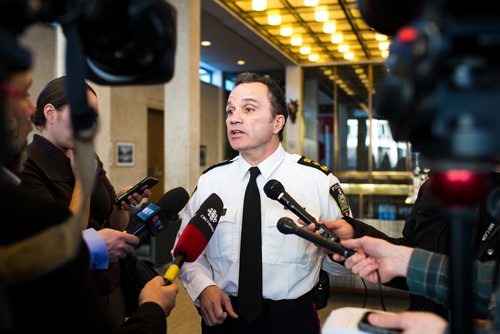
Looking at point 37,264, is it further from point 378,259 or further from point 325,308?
point 325,308

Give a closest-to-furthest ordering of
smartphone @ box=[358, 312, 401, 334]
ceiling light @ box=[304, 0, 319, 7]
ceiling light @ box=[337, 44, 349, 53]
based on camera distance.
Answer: smartphone @ box=[358, 312, 401, 334], ceiling light @ box=[304, 0, 319, 7], ceiling light @ box=[337, 44, 349, 53]

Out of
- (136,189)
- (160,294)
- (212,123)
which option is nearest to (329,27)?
(212,123)

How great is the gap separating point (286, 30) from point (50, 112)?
22.2 ft

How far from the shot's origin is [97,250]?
1.45 m

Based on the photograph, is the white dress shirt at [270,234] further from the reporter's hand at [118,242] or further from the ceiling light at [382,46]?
the ceiling light at [382,46]

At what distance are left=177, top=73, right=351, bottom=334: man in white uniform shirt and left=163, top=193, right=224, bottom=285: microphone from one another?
0.61 ft

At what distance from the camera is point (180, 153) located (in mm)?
5133

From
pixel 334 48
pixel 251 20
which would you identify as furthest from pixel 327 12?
pixel 334 48

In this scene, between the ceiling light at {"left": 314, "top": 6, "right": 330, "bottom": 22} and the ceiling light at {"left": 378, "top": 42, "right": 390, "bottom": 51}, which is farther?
the ceiling light at {"left": 378, "top": 42, "right": 390, "bottom": 51}

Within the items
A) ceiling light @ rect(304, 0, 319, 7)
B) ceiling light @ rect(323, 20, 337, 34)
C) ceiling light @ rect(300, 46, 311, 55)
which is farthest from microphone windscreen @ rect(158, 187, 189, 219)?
ceiling light @ rect(300, 46, 311, 55)

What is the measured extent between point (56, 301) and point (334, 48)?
9.32m

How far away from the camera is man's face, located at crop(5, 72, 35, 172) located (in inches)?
22.9

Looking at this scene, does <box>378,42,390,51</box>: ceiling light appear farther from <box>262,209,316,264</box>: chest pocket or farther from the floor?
<box>262,209,316,264</box>: chest pocket

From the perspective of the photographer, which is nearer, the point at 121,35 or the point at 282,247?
the point at 121,35
